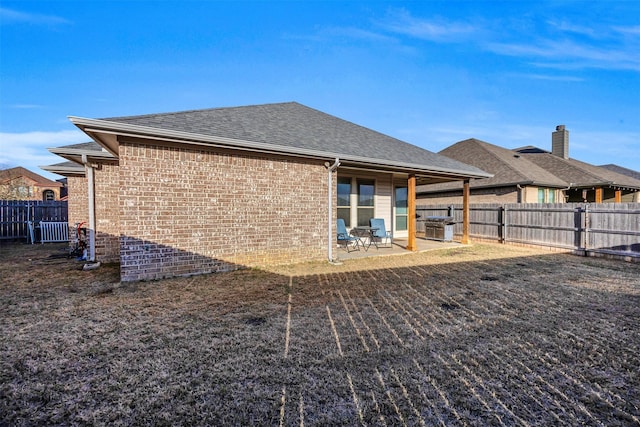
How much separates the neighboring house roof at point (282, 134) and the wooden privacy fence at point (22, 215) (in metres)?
11.0

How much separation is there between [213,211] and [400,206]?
7.89 meters

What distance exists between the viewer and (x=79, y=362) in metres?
2.78

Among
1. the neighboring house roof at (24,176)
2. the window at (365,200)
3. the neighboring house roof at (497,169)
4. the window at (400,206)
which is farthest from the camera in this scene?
the neighboring house roof at (24,176)

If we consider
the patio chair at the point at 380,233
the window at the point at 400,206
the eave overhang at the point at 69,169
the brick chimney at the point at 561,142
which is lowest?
the patio chair at the point at 380,233

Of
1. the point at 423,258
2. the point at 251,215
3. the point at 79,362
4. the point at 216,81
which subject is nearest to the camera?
the point at 79,362

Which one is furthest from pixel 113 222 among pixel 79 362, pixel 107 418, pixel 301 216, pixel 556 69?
pixel 556 69

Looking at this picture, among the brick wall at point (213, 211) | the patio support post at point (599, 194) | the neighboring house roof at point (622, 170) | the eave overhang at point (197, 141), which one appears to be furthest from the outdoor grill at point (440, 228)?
the neighboring house roof at point (622, 170)

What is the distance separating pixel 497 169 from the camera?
1573 cm

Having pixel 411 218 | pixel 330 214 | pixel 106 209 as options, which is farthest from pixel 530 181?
pixel 106 209

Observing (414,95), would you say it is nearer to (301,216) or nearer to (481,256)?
(481,256)

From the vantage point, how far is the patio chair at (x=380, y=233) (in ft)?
33.1

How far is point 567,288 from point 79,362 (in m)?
7.39

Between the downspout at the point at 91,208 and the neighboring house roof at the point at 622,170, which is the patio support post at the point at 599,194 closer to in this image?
the neighboring house roof at the point at 622,170

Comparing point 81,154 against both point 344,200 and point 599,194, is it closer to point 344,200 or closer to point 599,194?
point 344,200
